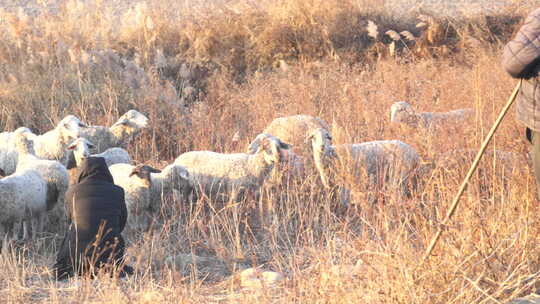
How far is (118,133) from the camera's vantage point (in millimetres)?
10148

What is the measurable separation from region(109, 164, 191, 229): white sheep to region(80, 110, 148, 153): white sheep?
1801mm

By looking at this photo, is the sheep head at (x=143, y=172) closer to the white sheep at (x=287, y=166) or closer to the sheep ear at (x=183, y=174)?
the sheep ear at (x=183, y=174)

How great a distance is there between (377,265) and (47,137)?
623 centimetres

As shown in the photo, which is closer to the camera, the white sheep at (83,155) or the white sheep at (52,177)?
the white sheep at (52,177)

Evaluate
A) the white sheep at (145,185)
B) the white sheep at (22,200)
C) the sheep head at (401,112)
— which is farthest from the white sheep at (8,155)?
the sheep head at (401,112)

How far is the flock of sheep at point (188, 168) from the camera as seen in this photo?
7.67m

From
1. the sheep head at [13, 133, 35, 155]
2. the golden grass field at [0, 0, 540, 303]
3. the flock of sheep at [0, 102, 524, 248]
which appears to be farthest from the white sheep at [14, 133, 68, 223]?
the sheep head at [13, 133, 35, 155]

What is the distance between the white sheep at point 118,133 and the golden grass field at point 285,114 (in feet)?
0.66

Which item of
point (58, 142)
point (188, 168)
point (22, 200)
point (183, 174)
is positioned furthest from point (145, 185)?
point (58, 142)

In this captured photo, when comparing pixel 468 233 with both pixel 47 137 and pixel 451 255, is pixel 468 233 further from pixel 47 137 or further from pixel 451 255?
pixel 47 137

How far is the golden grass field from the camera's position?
4.86m

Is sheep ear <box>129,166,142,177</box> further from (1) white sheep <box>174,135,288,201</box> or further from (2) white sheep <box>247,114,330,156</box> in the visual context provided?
(2) white sheep <box>247,114,330,156</box>

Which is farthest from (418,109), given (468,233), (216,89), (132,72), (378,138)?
(468,233)

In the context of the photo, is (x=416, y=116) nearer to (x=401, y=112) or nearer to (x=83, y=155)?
(x=401, y=112)
